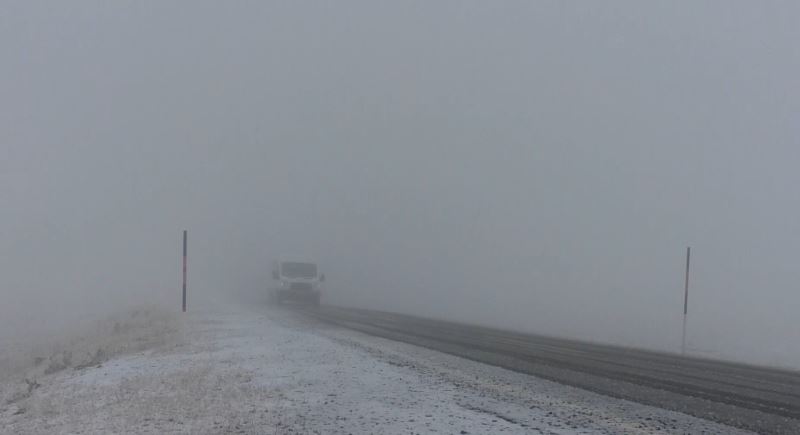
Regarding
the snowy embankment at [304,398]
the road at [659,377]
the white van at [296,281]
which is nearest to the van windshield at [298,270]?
the white van at [296,281]

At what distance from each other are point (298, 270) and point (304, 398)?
→ 31.6 metres

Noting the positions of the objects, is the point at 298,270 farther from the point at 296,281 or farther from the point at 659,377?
the point at 659,377

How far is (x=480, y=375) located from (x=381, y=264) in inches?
3004

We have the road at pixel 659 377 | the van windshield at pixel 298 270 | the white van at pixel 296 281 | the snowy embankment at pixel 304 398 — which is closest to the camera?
the snowy embankment at pixel 304 398

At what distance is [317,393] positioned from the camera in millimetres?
8391

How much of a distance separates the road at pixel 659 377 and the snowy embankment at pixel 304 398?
65 centimetres

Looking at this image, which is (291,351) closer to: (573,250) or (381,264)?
(381,264)

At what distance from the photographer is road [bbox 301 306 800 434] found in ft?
27.0

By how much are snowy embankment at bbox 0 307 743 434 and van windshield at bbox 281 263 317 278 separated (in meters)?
25.8

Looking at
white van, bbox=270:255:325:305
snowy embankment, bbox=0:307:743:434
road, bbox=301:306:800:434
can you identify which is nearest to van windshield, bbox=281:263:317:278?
white van, bbox=270:255:325:305

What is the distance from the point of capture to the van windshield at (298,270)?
38875 millimetres

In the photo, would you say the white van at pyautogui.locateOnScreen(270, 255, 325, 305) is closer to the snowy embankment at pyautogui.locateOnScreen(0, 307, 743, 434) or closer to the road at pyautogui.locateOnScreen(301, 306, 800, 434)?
the road at pyautogui.locateOnScreen(301, 306, 800, 434)

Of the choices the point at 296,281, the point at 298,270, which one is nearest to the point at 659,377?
the point at 296,281

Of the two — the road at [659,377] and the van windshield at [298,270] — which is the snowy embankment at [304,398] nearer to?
the road at [659,377]
